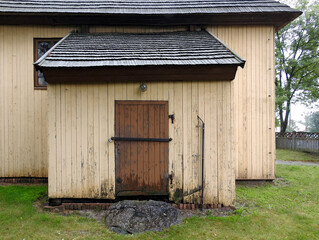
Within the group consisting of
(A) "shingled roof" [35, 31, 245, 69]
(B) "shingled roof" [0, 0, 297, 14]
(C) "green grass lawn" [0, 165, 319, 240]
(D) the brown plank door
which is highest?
(B) "shingled roof" [0, 0, 297, 14]

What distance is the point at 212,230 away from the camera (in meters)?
3.72

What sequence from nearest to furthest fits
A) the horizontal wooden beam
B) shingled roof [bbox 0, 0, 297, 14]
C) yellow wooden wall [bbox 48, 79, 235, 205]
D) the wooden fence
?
the horizontal wooden beam < yellow wooden wall [bbox 48, 79, 235, 205] < shingled roof [bbox 0, 0, 297, 14] < the wooden fence

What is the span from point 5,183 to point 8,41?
14.2ft

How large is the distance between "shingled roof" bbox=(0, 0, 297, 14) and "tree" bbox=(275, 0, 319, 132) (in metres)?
14.0

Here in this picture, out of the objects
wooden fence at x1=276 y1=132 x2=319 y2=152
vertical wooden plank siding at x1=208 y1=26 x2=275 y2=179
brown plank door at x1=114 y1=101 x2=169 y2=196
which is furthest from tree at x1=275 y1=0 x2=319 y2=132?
brown plank door at x1=114 y1=101 x2=169 y2=196

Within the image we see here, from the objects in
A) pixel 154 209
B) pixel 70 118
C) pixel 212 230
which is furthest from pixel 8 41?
pixel 212 230

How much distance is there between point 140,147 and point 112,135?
68cm

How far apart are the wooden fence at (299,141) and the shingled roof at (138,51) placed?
1283cm

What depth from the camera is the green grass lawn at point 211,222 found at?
3.56m

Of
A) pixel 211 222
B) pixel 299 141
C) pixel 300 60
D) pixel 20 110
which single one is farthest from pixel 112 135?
pixel 300 60

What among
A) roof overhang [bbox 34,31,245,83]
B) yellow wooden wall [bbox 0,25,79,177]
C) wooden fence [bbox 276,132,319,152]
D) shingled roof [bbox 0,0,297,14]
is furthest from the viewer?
wooden fence [bbox 276,132,319,152]

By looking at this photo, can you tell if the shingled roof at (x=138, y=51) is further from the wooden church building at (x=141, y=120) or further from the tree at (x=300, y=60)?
the tree at (x=300, y=60)

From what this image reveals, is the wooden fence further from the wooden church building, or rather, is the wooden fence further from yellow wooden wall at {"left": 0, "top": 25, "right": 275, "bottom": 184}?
the wooden church building

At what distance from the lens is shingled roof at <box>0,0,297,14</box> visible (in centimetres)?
596
